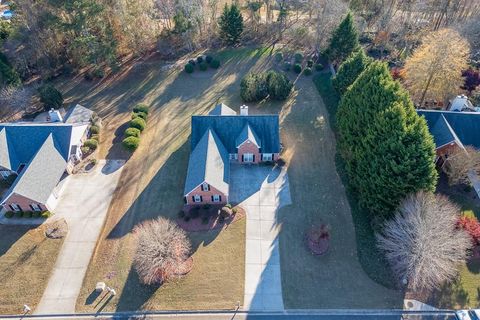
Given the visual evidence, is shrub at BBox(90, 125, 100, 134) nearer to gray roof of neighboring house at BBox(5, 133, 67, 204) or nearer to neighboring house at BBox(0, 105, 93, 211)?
neighboring house at BBox(0, 105, 93, 211)

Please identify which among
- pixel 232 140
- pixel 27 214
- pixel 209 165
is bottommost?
pixel 27 214

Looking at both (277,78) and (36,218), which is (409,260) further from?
(36,218)

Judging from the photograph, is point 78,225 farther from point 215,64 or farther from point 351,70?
point 351,70

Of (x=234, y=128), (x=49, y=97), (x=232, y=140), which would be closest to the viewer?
(x=232, y=140)

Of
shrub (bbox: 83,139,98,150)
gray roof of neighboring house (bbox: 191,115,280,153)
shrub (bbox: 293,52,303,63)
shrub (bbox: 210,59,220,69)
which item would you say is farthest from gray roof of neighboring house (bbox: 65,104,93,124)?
shrub (bbox: 293,52,303,63)

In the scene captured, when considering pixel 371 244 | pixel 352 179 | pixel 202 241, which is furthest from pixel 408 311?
pixel 202 241

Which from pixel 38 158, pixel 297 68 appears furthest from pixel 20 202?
pixel 297 68
